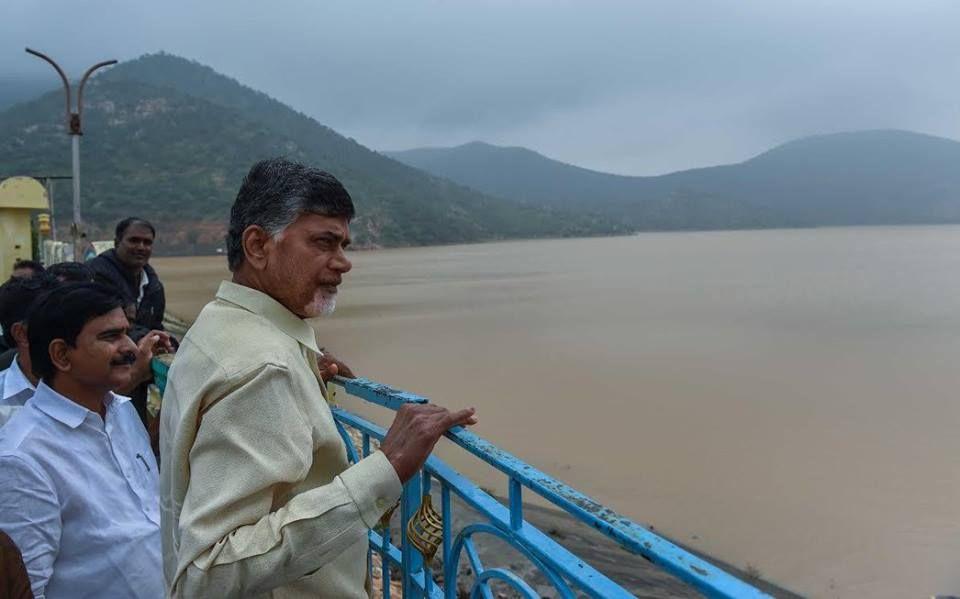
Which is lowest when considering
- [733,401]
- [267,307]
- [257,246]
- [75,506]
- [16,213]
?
[733,401]

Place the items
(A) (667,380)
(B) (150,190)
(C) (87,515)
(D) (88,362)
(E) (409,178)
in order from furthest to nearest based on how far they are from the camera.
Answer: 1. (E) (409,178)
2. (B) (150,190)
3. (A) (667,380)
4. (D) (88,362)
5. (C) (87,515)

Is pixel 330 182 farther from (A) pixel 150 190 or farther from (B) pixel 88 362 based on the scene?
(A) pixel 150 190

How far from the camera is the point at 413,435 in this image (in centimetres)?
126

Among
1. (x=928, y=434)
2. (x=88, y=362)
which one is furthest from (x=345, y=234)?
(x=928, y=434)

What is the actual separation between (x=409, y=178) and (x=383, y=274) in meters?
70.1

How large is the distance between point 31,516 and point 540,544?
1142 millimetres

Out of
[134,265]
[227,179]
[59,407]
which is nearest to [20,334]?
[59,407]

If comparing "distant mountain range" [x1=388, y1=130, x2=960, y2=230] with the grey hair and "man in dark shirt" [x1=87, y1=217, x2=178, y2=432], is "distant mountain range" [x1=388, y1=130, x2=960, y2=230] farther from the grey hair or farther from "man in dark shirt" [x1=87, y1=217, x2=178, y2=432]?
→ the grey hair

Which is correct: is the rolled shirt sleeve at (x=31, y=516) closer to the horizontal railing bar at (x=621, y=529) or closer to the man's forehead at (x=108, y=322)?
the man's forehead at (x=108, y=322)

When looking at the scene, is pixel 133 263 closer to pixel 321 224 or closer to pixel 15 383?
pixel 15 383

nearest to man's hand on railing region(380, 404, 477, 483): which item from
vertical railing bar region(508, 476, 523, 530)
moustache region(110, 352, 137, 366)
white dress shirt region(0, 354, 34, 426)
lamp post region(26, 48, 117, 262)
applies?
vertical railing bar region(508, 476, 523, 530)

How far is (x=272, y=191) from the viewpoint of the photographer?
133 cm

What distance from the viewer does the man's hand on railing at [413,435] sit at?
1.22 meters

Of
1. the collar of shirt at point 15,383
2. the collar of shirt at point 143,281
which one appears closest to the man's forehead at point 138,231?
the collar of shirt at point 143,281
